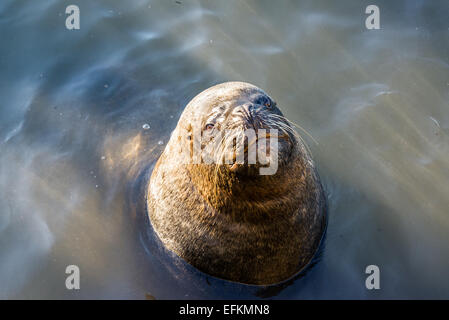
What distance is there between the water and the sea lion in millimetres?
260

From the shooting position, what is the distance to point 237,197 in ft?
13.4

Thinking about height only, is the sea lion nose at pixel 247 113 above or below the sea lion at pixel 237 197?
above

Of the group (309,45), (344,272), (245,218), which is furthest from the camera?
(309,45)

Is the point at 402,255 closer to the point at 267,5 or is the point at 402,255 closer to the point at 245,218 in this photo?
→ the point at 245,218

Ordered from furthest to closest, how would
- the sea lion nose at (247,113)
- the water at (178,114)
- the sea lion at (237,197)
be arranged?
the water at (178,114), the sea lion at (237,197), the sea lion nose at (247,113)

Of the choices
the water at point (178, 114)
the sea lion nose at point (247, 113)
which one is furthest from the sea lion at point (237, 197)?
the water at point (178, 114)

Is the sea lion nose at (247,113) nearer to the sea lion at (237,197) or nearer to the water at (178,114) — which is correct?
the sea lion at (237,197)

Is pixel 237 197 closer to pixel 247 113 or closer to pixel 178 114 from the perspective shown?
pixel 247 113

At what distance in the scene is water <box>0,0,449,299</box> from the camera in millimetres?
5016

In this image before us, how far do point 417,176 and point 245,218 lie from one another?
243 cm

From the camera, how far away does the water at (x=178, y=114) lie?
16.5 ft

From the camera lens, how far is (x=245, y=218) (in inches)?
167

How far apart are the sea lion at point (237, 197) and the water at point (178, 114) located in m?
0.26
